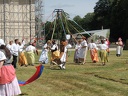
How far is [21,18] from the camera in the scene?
5922 centimetres

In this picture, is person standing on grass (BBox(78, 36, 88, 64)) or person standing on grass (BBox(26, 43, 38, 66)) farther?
person standing on grass (BBox(78, 36, 88, 64))

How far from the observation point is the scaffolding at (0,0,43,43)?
189 feet

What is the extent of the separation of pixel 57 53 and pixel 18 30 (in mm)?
40945

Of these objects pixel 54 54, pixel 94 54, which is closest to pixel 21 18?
pixel 94 54

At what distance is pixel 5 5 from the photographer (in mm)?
58188

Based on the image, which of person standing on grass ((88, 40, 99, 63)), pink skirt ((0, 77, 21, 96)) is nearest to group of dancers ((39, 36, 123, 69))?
person standing on grass ((88, 40, 99, 63))

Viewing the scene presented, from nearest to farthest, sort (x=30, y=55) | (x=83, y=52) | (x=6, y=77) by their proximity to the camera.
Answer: (x=6, y=77) → (x=30, y=55) → (x=83, y=52)

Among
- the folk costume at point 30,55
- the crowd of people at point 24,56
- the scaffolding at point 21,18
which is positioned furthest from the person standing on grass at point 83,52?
the scaffolding at point 21,18

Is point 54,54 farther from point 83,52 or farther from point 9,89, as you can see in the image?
point 9,89

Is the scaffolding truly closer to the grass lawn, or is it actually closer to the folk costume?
the folk costume

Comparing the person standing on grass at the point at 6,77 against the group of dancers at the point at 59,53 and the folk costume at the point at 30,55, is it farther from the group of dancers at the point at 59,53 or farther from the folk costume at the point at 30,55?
the folk costume at the point at 30,55

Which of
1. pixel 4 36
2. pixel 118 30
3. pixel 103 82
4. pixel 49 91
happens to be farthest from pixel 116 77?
pixel 118 30

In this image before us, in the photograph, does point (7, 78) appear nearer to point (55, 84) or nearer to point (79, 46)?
point (55, 84)

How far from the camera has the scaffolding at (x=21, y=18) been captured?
57.6 m
